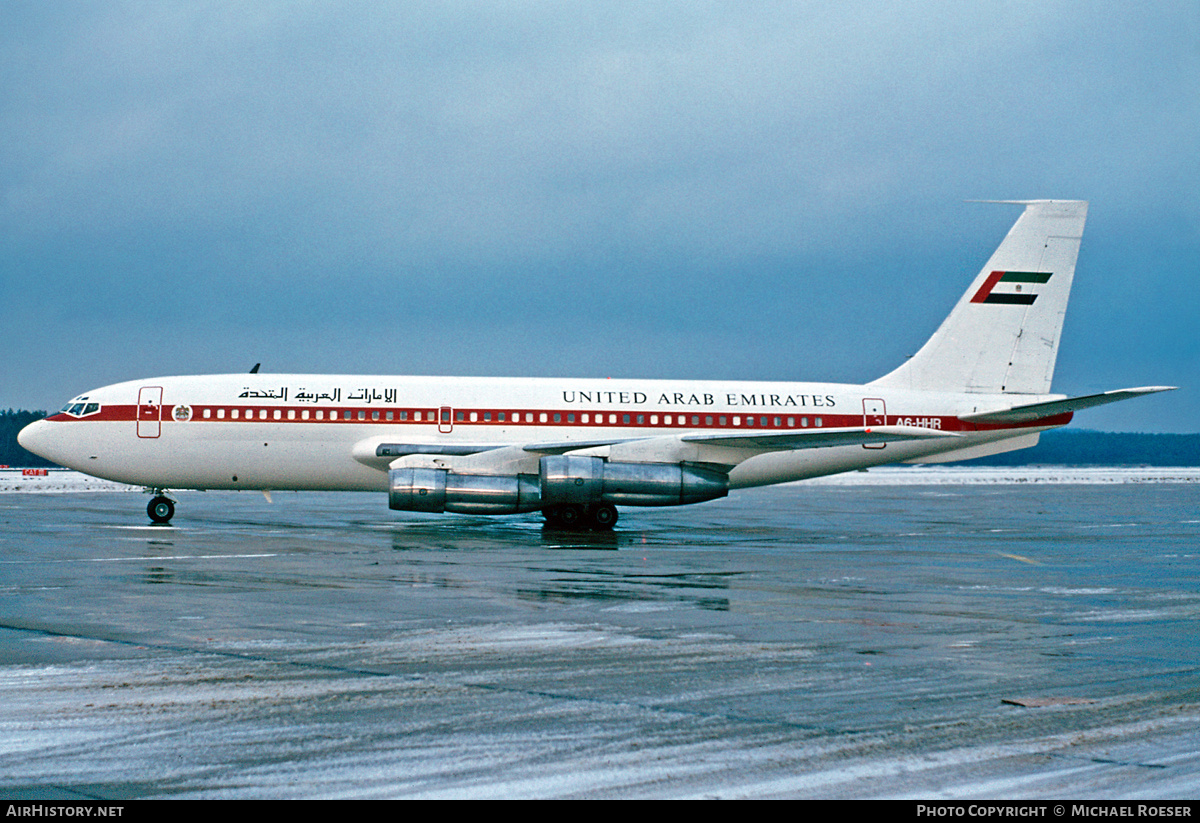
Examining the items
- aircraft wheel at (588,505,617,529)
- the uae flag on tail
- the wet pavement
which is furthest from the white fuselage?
the wet pavement

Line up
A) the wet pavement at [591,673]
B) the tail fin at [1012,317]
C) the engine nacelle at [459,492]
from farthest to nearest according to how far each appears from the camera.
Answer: the tail fin at [1012,317] → the engine nacelle at [459,492] → the wet pavement at [591,673]

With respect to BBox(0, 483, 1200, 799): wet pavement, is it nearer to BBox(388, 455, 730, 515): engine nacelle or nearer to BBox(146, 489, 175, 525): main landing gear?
BBox(388, 455, 730, 515): engine nacelle

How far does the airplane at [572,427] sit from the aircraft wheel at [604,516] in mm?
50

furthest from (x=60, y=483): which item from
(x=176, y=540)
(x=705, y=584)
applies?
(x=705, y=584)

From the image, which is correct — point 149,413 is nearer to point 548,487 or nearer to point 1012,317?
point 548,487

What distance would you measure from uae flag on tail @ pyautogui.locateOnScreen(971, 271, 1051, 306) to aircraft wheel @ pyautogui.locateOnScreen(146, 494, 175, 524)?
23.2 m

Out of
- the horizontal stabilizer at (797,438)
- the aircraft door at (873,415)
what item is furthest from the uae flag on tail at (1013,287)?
the horizontal stabilizer at (797,438)

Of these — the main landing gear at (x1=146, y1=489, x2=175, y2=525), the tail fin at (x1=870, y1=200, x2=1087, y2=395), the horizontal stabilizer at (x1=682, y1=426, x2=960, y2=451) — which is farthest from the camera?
the tail fin at (x1=870, y1=200, x2=1087, y2=395)

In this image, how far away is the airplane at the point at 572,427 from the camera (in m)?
27.8

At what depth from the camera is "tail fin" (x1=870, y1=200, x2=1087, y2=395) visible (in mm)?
32250

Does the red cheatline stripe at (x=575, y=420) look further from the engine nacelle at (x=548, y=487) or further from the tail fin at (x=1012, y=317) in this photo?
the engine nacelle at (x=548, y=487)

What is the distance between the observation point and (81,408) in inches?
1146
